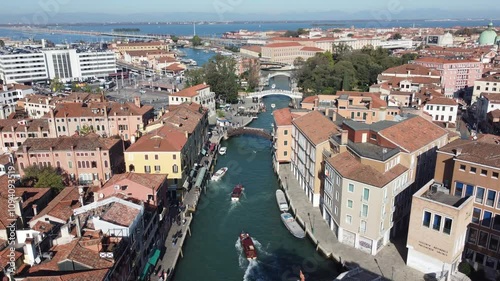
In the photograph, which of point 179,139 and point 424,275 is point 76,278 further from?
point 179,139

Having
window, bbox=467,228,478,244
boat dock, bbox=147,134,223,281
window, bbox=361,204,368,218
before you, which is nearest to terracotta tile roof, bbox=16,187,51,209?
boat dock, bbox=147,134,223,281

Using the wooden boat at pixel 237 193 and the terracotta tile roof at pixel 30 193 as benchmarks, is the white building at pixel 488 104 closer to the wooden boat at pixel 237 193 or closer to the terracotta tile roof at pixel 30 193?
the wooden boat at pixel 237 193

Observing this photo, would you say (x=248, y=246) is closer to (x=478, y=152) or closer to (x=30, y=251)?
(x=30, y=251)

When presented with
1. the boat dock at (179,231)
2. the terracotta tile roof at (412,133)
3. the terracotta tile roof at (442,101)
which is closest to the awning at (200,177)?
the boat dock at (179,231)

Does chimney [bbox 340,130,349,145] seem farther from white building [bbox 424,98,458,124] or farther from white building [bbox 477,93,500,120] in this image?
white building [bbox 477,93,500,120]

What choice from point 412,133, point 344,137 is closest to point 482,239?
point 412,133

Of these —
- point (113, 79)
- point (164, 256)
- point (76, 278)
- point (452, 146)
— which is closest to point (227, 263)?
point (164, 256)
